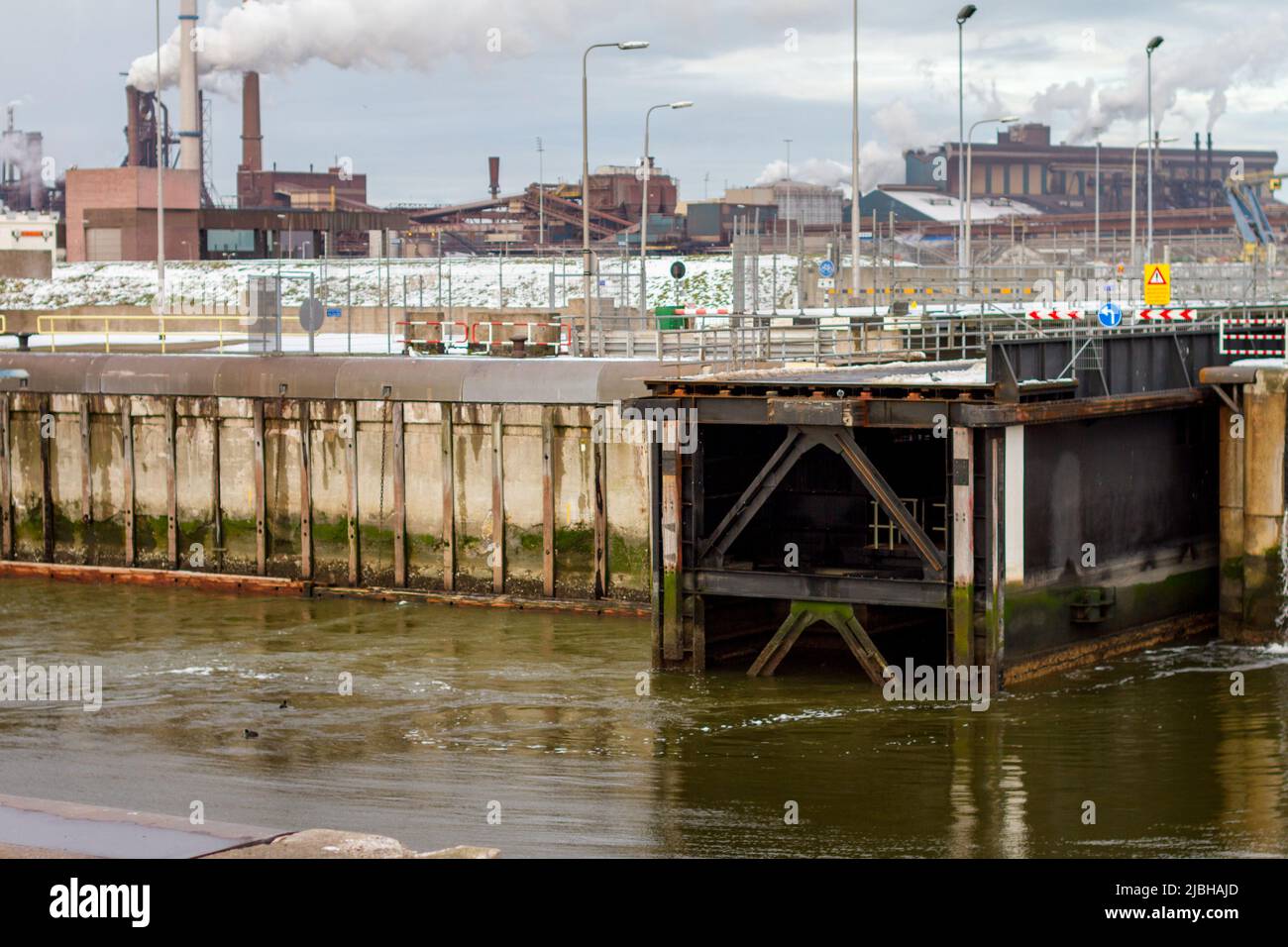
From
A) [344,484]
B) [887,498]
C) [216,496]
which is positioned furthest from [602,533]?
[216,496]

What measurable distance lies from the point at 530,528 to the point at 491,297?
1750 inches

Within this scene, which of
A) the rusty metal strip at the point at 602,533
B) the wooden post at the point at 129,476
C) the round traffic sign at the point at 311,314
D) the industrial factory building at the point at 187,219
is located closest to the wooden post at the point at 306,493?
the wooden post at the point at 129,476

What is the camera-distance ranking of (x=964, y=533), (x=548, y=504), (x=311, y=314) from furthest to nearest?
1. (x=311, y=314)
2. (x=548, y=504)
3. (x=964, y=533)

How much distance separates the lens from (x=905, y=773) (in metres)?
21.5

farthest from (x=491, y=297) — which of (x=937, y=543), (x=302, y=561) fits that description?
(x=937, y=543)

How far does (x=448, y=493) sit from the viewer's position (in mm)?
33688

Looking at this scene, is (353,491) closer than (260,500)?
Yes

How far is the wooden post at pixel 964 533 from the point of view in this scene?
24.4 m

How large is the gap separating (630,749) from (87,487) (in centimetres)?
1874

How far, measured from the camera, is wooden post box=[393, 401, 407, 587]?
112 ft

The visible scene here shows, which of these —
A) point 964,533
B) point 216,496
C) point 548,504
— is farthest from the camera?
point 216,496

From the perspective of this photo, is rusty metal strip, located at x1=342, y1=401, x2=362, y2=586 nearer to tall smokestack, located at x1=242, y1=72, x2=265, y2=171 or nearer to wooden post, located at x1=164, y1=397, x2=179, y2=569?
wooden post, located at x1=164, y1=397, x2=179, y2=569

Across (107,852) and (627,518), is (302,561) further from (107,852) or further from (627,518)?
(107,852)

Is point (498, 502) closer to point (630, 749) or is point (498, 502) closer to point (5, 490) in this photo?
point (630, 749)
